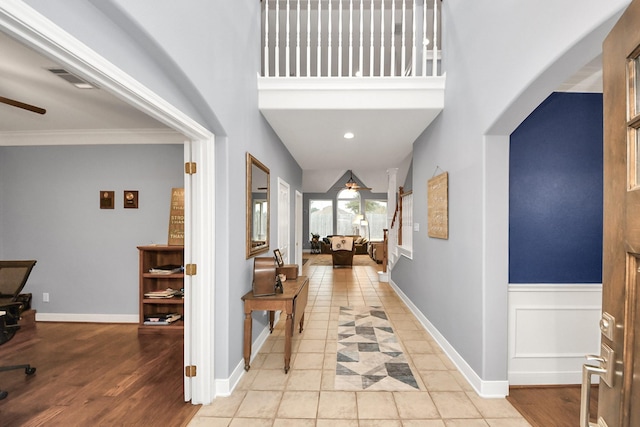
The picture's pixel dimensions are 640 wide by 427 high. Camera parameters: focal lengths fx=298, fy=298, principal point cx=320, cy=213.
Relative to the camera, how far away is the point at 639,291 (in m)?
0.74

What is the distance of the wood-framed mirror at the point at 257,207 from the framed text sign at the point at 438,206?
1.90 metres

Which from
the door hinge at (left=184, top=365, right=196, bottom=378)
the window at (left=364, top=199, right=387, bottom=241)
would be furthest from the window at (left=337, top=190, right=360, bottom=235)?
the door hinge at (left=184, top=365, right=196, bottom=378)

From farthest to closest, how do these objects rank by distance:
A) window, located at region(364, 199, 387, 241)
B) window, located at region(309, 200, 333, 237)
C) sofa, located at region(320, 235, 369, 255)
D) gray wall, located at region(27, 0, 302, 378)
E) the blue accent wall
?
window, located at region(309, 200, 333, 237), window, located at region(364, 199, 387, 241), sofa, located at region(320, 235, 369, 255), the blue accent wall, gray wall, located at region(27, 0, 302, 378)

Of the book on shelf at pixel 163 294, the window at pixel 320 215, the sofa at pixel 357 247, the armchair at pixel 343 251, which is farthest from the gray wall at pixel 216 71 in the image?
the window at pixel 320 215

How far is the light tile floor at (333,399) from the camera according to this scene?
205cm

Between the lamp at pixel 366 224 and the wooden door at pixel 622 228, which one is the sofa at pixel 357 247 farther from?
the wooden door at pixel 622 228

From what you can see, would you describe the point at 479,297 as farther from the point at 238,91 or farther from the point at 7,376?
the point at 7,376

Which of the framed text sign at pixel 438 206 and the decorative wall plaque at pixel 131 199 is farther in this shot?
the decorative wall plaque at pixel 131 199

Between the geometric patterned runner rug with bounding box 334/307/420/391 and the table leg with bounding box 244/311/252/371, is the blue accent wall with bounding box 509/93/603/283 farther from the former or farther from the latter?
the table leg with bounding box 244/311/252/371

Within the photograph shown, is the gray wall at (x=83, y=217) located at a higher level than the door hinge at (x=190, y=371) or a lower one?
higher

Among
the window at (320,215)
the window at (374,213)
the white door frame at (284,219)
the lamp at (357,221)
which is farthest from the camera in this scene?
the window at (320,215)

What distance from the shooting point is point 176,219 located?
387 centimetres

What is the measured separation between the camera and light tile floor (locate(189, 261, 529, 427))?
6.73 ft

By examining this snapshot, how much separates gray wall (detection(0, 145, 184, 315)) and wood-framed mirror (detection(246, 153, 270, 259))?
1.41 metres
